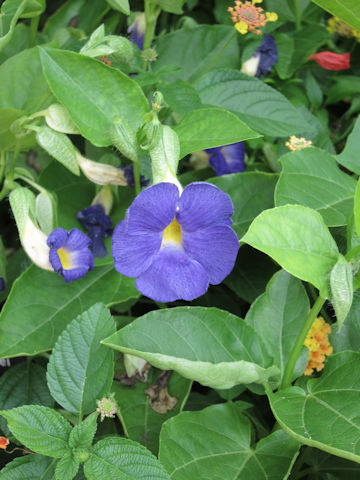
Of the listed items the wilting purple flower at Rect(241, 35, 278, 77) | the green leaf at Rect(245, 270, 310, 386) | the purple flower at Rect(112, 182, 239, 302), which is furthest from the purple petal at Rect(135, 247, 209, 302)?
the wilting purple flower at Rect(241, 35, 278, 77)

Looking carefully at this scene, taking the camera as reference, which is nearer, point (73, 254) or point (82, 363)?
point (82, 363)

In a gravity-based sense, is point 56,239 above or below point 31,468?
above

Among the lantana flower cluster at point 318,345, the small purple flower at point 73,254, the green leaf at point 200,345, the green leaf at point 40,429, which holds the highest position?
the green leaf at point 200,345

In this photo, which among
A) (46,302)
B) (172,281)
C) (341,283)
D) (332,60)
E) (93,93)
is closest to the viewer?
(341,283)

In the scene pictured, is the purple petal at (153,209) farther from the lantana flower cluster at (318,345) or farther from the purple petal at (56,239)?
the lantana flower cluster at (318,345)

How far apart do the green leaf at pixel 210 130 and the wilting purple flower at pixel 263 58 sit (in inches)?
16.5

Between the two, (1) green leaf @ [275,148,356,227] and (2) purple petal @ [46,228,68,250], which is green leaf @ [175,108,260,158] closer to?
(1) green leaf @ [275,148,356,227]

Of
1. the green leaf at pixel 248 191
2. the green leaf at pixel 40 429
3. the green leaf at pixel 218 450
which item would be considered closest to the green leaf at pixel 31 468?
the green leaf at pixel 40 429

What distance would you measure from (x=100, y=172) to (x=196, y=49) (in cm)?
52

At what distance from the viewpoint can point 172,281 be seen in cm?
82

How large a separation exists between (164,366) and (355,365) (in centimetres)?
29

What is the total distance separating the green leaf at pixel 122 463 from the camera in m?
0.75

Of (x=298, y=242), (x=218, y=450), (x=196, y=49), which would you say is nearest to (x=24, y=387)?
(x=218, y=450)

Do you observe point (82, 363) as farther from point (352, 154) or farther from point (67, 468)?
point (352, 154)
